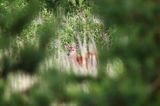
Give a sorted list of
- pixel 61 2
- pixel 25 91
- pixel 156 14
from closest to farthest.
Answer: pixel 156 14 → pixel 25 91 → pixel 61 2

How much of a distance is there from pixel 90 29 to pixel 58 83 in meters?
14.1

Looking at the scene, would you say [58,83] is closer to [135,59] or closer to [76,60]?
[135,59]

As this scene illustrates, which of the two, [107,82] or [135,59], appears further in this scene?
[135,59]

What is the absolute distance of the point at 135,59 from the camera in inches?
169

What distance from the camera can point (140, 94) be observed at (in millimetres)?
3869

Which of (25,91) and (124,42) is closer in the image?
(124,42)

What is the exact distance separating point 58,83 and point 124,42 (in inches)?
24.6

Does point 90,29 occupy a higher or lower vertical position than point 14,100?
higher

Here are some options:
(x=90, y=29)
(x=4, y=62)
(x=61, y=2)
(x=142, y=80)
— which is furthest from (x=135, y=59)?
(x=61, y=2)

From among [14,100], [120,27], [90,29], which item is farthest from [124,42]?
[90,29]

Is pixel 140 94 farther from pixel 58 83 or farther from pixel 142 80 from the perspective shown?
pixel 58 83

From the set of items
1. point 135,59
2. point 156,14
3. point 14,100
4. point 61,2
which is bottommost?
point 14,100

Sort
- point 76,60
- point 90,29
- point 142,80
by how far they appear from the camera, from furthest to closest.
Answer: point 90,29
point 76,60
point 142,80

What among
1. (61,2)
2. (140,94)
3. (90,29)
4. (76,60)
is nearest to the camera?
(140,94)
